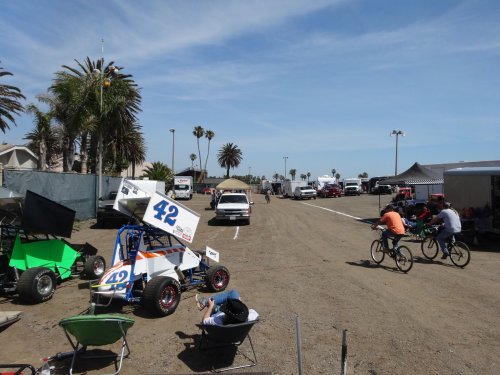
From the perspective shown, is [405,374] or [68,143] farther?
[68,143]

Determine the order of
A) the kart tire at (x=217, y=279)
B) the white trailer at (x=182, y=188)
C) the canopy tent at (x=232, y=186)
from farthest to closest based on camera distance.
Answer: the white trailer at (x=182, y=188), the canopy tent at (x=232, y=186), the kart tire at (x=217, y=279)

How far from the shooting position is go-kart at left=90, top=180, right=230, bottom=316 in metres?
6.30

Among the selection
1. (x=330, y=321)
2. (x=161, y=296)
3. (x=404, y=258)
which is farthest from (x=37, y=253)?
(x=404, y=258)

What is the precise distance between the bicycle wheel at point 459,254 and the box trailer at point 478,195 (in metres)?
4.59

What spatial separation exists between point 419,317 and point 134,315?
458 cm

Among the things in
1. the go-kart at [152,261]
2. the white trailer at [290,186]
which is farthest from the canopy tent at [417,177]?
the white trailer at [290,186]

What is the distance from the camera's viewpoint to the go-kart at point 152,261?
6.30 metres

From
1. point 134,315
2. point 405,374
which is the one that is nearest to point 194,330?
point 134,315

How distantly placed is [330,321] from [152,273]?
303 cm

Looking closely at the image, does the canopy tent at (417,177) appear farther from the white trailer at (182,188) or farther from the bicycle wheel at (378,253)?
the white trailer at (182,188)


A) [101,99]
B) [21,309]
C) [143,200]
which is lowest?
[21,309]

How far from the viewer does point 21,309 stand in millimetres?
6902

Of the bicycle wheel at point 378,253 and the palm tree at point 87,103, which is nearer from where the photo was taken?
the bicycle wheel at point 378,253

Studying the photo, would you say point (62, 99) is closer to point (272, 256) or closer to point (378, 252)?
point (272, 256)
